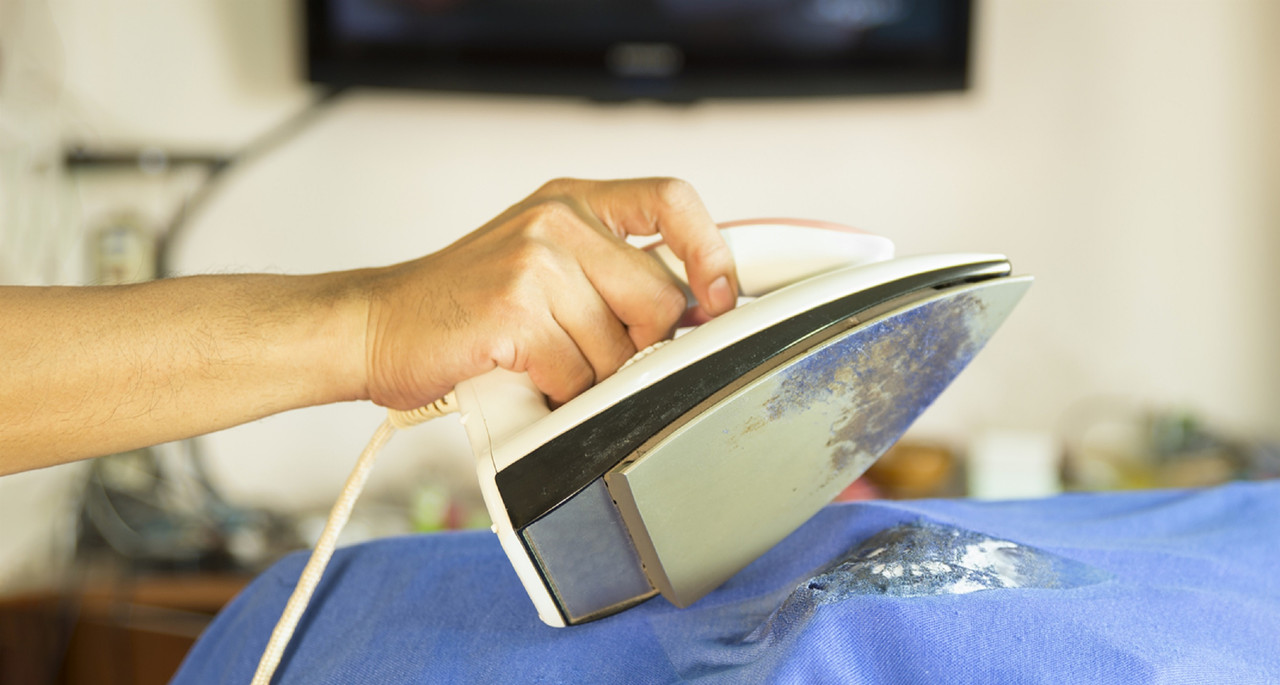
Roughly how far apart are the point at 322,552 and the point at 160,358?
15 cm

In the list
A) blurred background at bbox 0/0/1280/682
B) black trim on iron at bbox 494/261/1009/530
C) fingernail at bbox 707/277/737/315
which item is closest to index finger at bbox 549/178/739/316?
fingernail at bbox 707/277/737/315

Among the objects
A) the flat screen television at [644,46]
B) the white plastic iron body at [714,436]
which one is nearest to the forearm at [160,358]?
the white plastic iron body at [714,436]

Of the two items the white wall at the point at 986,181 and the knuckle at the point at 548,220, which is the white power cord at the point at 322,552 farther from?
the white wall at the point at 986,181

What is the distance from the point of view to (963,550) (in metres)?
0.44

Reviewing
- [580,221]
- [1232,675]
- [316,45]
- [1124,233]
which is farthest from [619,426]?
[1124,233]

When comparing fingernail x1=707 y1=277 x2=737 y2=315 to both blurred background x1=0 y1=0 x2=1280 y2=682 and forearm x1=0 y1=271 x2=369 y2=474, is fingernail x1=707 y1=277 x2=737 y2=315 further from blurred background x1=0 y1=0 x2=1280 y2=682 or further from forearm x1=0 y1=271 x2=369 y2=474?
blurred background x1=0 y1=0 x2=1280 y2=682

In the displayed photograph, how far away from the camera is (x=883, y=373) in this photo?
50cm

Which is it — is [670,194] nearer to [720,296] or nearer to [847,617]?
[720,296]

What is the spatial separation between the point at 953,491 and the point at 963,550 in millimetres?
1372

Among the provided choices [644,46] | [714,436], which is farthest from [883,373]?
[644,46]

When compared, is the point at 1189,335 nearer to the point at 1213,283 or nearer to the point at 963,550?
the point at 1213,283

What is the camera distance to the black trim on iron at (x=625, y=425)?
1.47 feet

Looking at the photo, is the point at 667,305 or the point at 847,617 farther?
the point at 667,305

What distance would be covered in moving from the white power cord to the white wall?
4.03 ft
